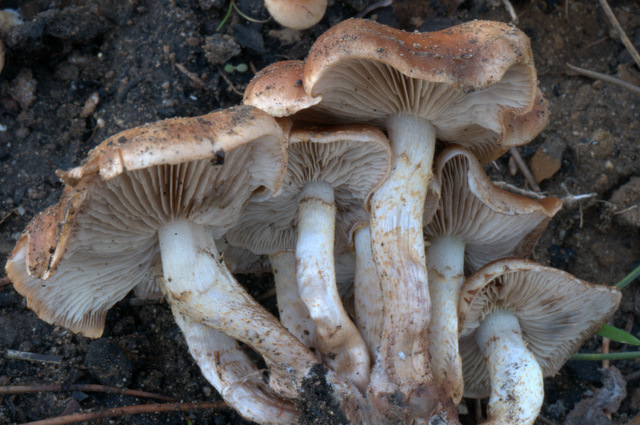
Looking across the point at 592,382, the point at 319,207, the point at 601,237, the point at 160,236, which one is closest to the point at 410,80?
the point at 319,207

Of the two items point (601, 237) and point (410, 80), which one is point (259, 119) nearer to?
point (410, 80)

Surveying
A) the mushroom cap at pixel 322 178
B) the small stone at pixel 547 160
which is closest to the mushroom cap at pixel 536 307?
the mushroom cap at pixel 322 178

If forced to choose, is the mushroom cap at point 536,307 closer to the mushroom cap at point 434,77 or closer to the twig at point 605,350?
the twig at point 605,350

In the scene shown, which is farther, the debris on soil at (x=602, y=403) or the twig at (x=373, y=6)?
the twig at (x=373, y=6)

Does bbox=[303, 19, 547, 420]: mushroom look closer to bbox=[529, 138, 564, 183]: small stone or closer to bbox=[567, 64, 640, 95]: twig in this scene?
bbox=[529, 138, 564, 183]: small stone

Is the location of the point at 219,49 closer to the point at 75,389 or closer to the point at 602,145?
the point at 75,389
